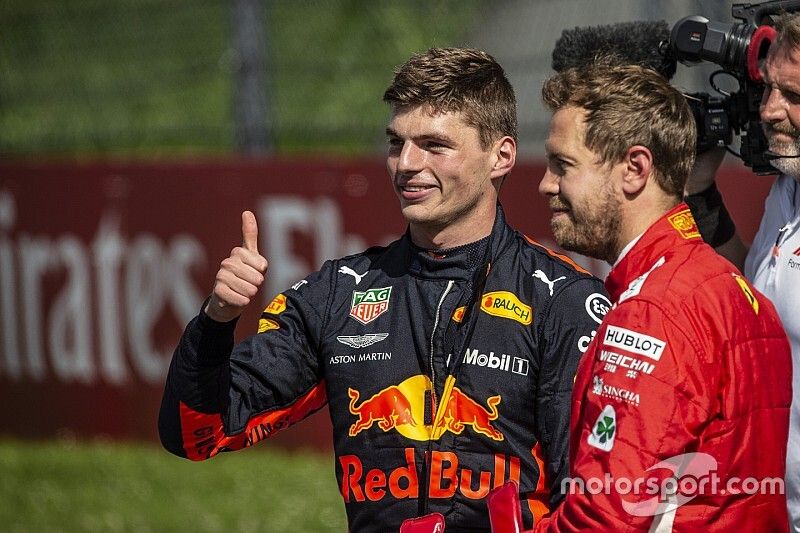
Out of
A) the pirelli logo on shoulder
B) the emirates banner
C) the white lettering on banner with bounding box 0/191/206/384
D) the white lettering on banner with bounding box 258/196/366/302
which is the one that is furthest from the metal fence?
the pirelli logo on shoulder

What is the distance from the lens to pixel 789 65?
10.3ft

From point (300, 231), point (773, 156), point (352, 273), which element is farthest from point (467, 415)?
point (300, 231)

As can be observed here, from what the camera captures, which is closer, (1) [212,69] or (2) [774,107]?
(2) [774,107]

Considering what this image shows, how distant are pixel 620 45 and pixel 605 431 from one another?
1436 mm

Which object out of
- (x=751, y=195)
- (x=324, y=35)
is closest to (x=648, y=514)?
(x=751, y=195)

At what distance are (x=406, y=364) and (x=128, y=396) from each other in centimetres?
564

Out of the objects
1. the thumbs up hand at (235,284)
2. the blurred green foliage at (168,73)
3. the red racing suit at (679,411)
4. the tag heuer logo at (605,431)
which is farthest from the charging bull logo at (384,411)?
the blurred green foliage at (168,73)

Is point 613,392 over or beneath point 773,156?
beneath

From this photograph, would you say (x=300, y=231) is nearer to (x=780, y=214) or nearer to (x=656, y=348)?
(x=780, y=214)

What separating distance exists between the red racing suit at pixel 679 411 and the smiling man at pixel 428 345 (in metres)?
0.52

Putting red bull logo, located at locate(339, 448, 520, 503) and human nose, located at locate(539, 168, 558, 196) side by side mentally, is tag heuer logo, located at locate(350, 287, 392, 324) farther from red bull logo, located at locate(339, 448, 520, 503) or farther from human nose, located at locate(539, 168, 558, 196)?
human nose, located at locate(539, 168, 558, 196)

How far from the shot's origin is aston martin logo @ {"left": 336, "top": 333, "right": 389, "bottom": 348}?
3.24m

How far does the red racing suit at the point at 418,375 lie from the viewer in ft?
10.1

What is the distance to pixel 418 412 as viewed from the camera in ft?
10.4
